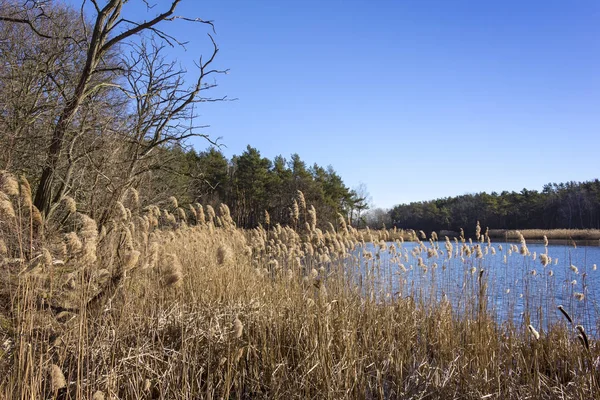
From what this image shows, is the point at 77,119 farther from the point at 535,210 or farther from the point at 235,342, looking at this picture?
the point at 535,210

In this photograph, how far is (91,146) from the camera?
625 centimetres

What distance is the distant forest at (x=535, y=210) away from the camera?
1426 inches

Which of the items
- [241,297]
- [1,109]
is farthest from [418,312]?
[1,109]

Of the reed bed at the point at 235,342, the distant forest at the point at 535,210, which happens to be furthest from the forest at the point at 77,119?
the distant forest at the point at 535,210

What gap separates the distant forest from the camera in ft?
119

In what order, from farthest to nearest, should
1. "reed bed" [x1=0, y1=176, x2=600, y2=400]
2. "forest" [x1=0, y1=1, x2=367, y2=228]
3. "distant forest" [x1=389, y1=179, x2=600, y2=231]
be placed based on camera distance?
"distant forest" [x1=389, y1=179, x2=600, y2=231], "forest" [x1=0, y1=1, x2=367, y2=228], "reed bed" [x1=0, y1=176, x2=600, y2=400]

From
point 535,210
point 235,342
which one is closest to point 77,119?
point 235,342

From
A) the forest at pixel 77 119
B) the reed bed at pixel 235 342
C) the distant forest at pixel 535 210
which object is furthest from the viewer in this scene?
the distant forest at pixel 535 210

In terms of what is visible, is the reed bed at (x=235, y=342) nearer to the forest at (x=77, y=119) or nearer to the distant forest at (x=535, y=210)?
the forest at (x=77, y=119)

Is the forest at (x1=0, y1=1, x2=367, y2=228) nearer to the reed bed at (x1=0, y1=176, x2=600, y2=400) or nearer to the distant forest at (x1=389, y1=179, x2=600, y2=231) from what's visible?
the reed bed at (x1=0, y1=176, x2=600, y2=400)

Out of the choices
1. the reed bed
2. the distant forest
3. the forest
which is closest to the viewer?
the reed bed

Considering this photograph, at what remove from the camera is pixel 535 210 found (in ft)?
131

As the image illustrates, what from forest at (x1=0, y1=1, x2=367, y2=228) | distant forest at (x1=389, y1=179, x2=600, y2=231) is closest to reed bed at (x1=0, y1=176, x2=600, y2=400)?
forest at (x1=0, y1=1, x2=367, y2=228)

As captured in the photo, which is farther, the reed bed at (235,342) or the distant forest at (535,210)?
the distant forest at (535,210)
